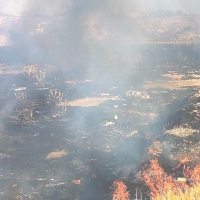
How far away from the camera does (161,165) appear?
17.3m

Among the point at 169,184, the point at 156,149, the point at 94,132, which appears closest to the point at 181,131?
the point at 156,149

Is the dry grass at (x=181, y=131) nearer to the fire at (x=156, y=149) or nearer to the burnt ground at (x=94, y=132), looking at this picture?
the burnt ground at (x=94, y=132)

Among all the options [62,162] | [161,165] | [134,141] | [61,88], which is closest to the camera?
[161,165]

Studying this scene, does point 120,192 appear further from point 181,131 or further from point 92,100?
point 92,100

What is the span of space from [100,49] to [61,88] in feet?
58.6

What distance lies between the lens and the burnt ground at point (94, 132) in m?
17.6

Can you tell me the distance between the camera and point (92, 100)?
3028cm

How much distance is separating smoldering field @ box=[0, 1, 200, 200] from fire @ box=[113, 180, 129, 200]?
0.39 meters

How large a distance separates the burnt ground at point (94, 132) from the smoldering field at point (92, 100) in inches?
2.7

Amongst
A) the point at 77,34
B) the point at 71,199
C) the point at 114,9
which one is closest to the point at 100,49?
the point at 77,34

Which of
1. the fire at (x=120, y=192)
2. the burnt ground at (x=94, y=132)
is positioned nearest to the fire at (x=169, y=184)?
the burnt ground at (x=94, y=132)

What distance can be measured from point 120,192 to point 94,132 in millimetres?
8327

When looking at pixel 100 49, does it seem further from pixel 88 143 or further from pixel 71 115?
pixel 88 143

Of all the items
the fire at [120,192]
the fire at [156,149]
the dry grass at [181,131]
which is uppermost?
the dry grass at [181,131]
